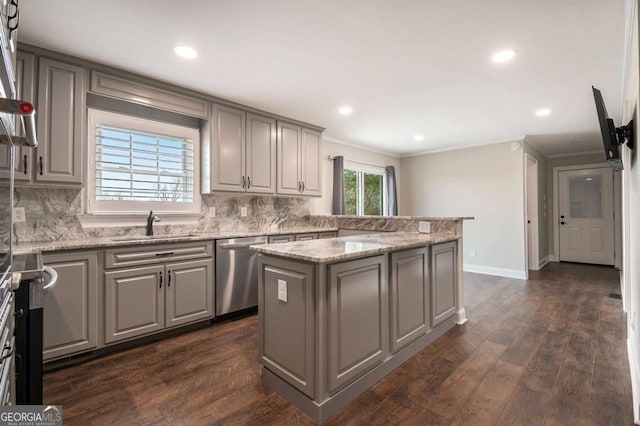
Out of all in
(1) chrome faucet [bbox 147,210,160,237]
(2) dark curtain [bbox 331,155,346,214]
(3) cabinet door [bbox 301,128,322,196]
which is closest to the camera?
(1) chrome faucet [bbox 147,210,160,237]

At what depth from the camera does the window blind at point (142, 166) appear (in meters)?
2.85

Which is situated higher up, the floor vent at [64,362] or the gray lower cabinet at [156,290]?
the gray lower cabinet at [156,290]

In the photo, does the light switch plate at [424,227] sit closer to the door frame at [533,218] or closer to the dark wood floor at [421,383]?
the dark wood floor at [421,383]

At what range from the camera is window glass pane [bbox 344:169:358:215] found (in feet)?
18.8

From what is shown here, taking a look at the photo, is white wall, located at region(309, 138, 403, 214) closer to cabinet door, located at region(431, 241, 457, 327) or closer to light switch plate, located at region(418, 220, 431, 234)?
light switch plate, located at region(418, 220, 431, 234)

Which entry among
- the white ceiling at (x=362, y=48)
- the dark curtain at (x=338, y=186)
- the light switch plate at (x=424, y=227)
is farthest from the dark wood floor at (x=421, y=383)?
the dark curtain at (x=338, y=186)

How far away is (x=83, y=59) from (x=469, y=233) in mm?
5912

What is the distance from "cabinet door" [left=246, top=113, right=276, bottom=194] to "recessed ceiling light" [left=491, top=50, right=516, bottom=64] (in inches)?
97.8

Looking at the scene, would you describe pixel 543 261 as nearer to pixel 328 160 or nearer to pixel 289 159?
pixel 328 160

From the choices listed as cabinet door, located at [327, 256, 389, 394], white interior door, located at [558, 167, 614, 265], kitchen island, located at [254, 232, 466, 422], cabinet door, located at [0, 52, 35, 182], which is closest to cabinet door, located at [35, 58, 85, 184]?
cabinet door, located at [0, 52, 35, 182]

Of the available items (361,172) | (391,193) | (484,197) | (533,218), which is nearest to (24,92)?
(361,172)

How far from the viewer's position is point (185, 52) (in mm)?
2369

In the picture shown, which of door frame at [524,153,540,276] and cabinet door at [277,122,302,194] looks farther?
door frame at [524,153,540,276]

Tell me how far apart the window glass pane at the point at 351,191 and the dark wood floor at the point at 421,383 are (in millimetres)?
3121
